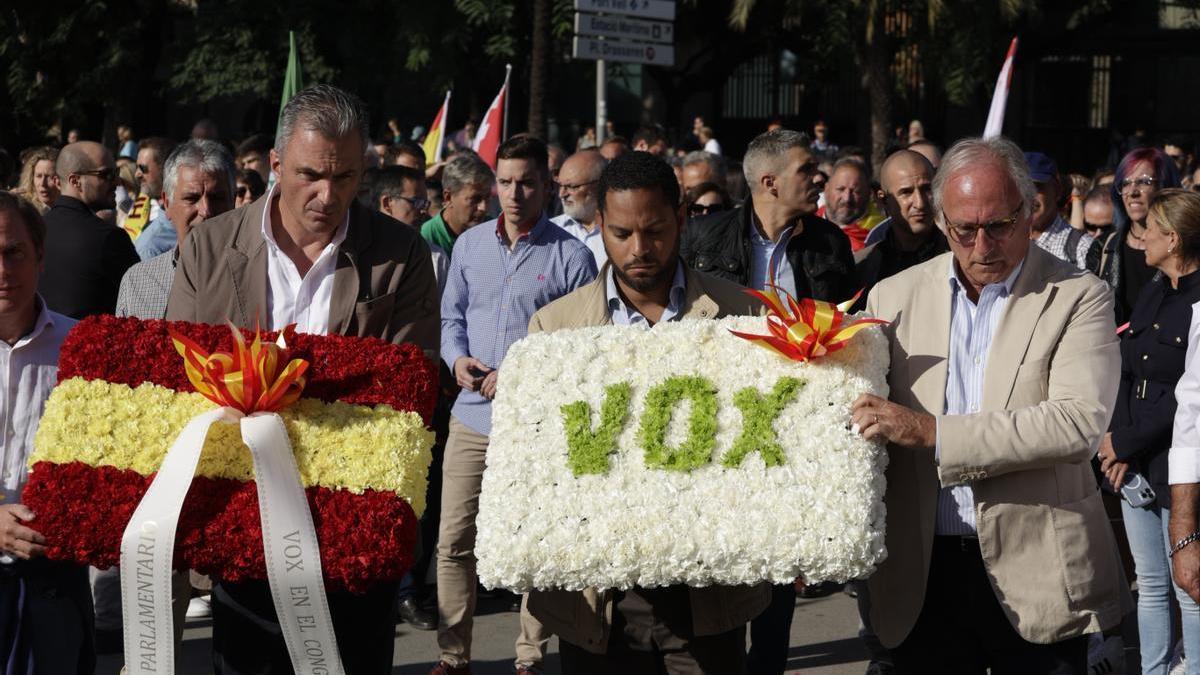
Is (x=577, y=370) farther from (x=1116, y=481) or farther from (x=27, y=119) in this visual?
(x=27, y=119)

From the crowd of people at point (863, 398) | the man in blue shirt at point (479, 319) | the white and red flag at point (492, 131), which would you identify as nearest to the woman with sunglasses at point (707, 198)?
the man in blue shirt at point (479, 319)

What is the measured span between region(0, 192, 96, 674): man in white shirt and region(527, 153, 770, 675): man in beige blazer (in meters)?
1.45

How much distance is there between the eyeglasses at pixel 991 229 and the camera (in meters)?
3.99

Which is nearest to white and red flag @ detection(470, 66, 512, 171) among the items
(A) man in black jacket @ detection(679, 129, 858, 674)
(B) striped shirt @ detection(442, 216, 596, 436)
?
(B) striped shirt @ detection(442, 216, 596, 436)

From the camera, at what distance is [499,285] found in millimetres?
6848

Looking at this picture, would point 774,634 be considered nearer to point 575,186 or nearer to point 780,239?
point 780,239

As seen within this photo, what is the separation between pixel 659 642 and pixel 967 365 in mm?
1172

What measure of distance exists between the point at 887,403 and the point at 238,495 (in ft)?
5.66

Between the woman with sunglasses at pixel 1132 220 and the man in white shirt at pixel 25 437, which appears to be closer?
the man in white shirt at pixel 25 437

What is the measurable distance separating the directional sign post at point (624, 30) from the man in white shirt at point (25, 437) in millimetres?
9498

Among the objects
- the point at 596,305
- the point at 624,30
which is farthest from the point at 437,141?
the point at 596,305

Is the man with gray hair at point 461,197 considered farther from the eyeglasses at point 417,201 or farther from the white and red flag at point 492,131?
the white and red flag at point 492,131

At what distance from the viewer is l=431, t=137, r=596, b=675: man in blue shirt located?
656 cm

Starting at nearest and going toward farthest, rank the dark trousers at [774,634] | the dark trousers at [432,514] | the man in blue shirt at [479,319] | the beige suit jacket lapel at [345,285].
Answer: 1. the beige suit jacket lapel at [345,285]
2. the dark trousers at [774,634]
3. the man in blue shirt at [479,319]
4. the dark trousers at [432,514]
